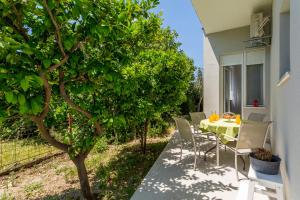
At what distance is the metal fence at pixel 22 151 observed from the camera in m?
5.63

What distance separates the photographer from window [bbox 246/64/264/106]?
23.3 ft

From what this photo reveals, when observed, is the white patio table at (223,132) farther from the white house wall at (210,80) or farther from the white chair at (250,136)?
the white house wall at (210,80)

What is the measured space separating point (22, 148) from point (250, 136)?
245 inches

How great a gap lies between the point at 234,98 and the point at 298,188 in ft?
21.9

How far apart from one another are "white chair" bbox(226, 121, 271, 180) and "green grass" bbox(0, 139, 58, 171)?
5513 mm

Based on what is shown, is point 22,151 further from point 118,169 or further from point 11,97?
point 11,97

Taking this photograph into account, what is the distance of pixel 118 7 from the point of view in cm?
258

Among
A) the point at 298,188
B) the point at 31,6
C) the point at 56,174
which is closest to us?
the point at 298,188

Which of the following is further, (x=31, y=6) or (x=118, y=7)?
(x=118, y=7)

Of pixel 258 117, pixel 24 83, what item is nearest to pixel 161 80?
pixel 258 117

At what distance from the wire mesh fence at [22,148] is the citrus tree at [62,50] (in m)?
3.40

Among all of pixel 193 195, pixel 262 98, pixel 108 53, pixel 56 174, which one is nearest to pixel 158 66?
pixel 108 53

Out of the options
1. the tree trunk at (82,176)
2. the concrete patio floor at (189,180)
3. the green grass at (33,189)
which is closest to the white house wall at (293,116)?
the concrete patio floor at (189,180)

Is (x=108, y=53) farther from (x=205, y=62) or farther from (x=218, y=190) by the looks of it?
(x=205, y=62)
